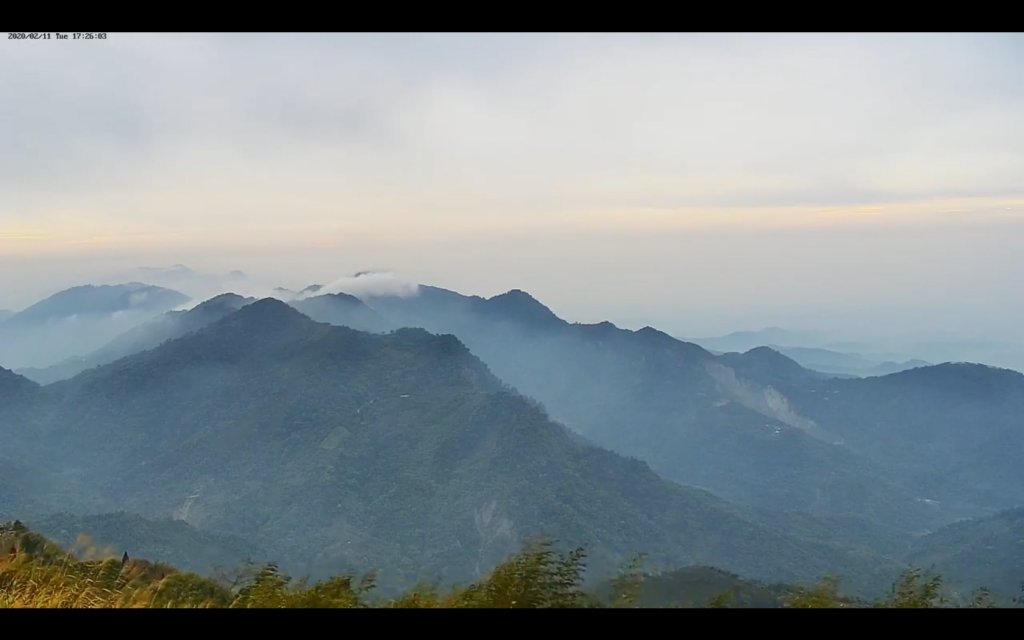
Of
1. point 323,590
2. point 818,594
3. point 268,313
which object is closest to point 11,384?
point 268,313

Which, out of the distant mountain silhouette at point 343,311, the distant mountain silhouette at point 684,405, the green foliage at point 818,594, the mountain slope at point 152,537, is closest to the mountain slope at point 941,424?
the distant mountain silhouette at point 684,405

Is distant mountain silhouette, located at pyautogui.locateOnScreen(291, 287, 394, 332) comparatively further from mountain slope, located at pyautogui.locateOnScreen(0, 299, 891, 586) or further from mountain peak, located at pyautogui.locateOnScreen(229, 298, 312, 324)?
mountain slope, located at pyautogui.locateOnScreen(0, 299, 891, 586)

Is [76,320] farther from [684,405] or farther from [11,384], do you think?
[684,405]

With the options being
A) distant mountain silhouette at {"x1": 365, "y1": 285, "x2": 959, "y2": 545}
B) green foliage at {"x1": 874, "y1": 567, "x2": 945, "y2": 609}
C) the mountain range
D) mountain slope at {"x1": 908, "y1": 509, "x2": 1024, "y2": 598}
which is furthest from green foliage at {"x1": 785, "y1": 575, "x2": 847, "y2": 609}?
distant mountain silhouette at {"x1": 365, "y1": 285, "x2": 959, "y2": 545}

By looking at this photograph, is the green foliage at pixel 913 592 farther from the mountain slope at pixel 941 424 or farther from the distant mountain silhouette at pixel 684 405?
the mountain slope at pixel 941 424

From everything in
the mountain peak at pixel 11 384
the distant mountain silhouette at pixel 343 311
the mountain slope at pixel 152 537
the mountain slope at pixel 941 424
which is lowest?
the mountain slope at pixel 941 424
